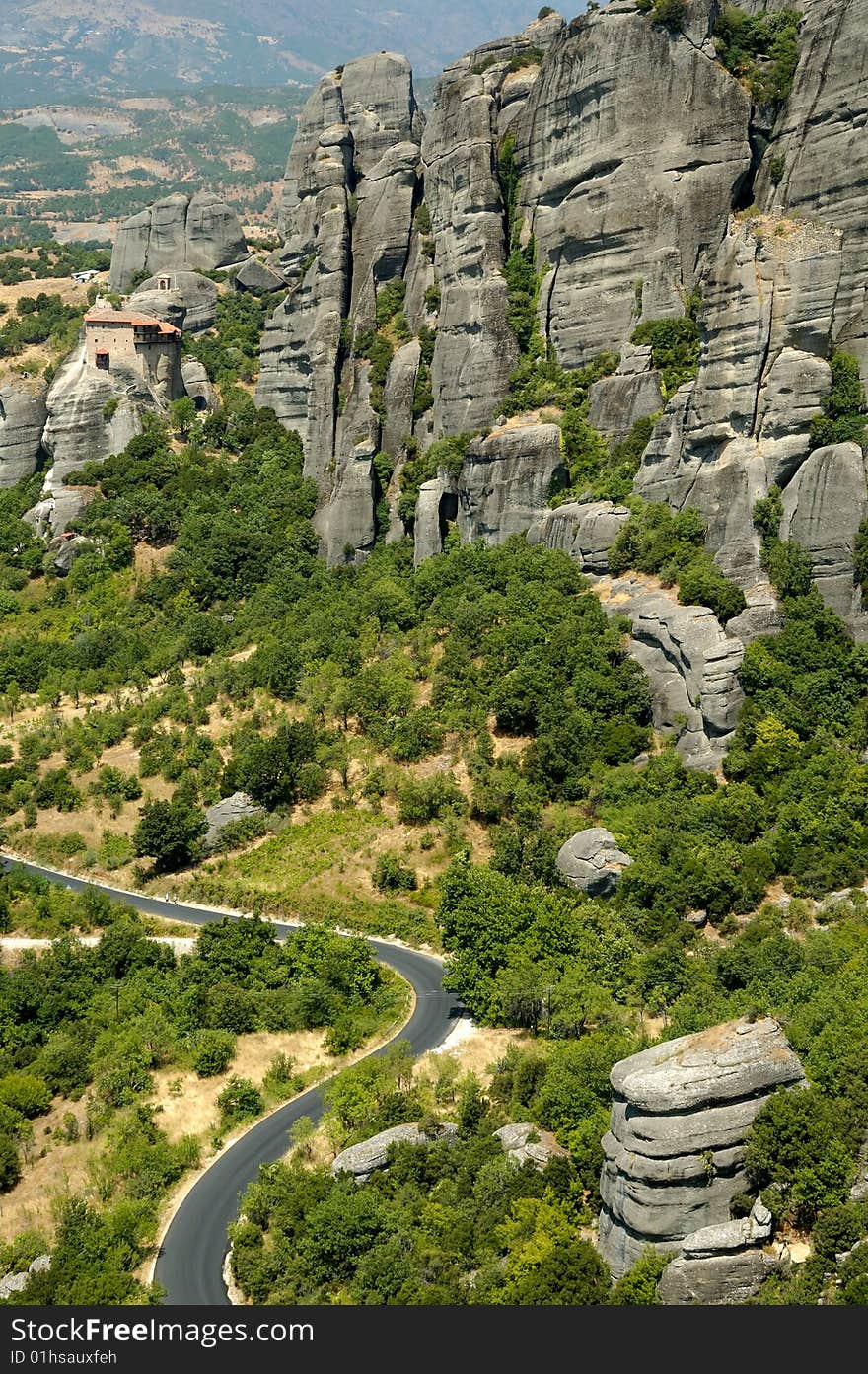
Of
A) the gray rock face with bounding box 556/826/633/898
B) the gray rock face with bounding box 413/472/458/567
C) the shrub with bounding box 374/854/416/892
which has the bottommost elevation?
the shrub with bounding box 374/854/416/892

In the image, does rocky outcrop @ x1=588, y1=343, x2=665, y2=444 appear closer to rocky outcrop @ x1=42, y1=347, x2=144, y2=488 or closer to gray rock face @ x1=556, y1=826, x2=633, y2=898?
gray rock face @ x1=556, y1=826, x2=633, y2=898

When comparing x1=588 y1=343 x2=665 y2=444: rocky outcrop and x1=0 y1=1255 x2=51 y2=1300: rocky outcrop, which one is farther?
x1=588 y1=343 x2=665 y2=444: rocky outcrop

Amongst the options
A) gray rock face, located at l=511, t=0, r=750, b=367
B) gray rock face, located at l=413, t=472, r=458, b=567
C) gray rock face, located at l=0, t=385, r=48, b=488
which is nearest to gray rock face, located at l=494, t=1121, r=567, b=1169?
gray rock face, located at l=413, t=472, r=458, b=567

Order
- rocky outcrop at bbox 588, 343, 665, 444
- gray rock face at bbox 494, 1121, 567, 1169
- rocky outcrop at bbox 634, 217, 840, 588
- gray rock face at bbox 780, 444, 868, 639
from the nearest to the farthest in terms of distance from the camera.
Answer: gray rock face at bbox 494, 1121, 567, 1169, gray rock face at bbox 780, 444, 868, 639, rocky outcrop at bbox 634, 217, 840, 588, rocky outcrop at bbox 588, 343, 665, 444

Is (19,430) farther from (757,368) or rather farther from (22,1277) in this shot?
(22,1277)

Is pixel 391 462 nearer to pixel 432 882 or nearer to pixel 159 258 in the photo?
pixel 432 882

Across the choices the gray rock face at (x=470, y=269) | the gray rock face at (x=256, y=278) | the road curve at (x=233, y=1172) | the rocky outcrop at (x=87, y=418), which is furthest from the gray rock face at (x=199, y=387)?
the road curve at (x=233, y=1172)

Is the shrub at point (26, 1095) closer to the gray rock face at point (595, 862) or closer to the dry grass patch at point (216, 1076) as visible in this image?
the dry grass patch at point (216, 1076)

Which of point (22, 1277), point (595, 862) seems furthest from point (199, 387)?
point (22, 1277)
